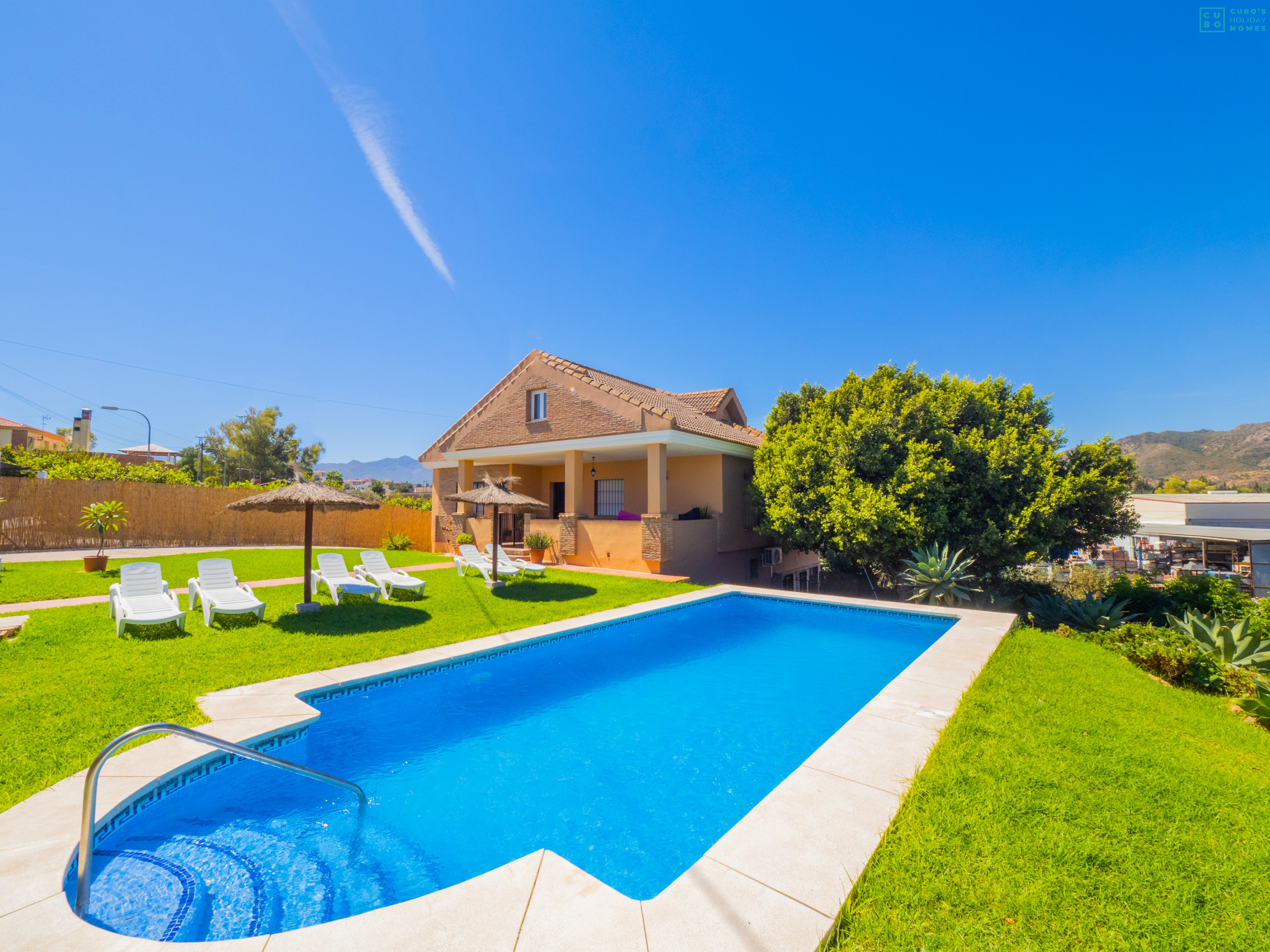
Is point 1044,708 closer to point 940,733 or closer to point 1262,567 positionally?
point 940,733

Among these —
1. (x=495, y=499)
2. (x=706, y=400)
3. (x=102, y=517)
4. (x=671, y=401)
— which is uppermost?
(x=706, y=400)

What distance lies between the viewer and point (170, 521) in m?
21.6

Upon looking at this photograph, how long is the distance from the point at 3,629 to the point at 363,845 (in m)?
9.03

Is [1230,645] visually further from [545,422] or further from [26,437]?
[26,437]

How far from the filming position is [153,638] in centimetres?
871

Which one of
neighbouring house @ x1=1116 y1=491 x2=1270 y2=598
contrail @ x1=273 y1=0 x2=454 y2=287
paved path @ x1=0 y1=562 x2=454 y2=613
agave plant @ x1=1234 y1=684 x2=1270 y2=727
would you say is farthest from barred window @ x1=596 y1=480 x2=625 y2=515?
agave plant @ x1=1234 y1=684 x2=1270 y2=727

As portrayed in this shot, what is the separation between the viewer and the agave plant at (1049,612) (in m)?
13.3

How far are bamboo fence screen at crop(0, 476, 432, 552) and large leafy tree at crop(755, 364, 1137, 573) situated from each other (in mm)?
18728

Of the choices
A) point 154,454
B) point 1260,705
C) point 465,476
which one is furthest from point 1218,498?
point 154,454

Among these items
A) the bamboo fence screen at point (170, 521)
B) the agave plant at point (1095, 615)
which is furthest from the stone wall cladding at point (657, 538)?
the bamboo fence screen at point (170, 521)

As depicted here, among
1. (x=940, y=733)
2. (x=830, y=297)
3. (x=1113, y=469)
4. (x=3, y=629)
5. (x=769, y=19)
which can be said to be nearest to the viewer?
(x=940, y=733)

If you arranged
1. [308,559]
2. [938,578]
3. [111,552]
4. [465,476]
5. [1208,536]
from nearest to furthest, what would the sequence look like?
[308,559], [938,578], [1208,536], [111,552], [465,476]

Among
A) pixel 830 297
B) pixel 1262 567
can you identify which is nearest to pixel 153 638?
pixel 830 297

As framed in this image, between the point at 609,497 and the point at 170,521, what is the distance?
60.8 feet
